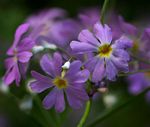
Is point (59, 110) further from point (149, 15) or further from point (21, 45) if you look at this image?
point (149, 15)

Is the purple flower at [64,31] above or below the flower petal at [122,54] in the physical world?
below

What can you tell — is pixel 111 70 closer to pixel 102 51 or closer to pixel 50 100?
pixel 102 51

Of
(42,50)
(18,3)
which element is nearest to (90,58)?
(42,50)

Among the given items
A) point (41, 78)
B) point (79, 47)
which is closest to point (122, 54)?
point (79, 47)

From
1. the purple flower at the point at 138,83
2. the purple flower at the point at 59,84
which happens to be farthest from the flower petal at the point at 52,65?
the purple flower at the point at 138,83

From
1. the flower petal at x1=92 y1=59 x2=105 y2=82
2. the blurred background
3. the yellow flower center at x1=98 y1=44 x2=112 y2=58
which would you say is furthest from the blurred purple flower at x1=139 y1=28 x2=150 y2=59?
the blurred background

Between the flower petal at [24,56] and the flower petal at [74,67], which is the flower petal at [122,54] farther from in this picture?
the flower petal at [24,56]

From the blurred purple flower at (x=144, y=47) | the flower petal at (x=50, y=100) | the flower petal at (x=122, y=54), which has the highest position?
the flower petal at (x=122, y=54)
